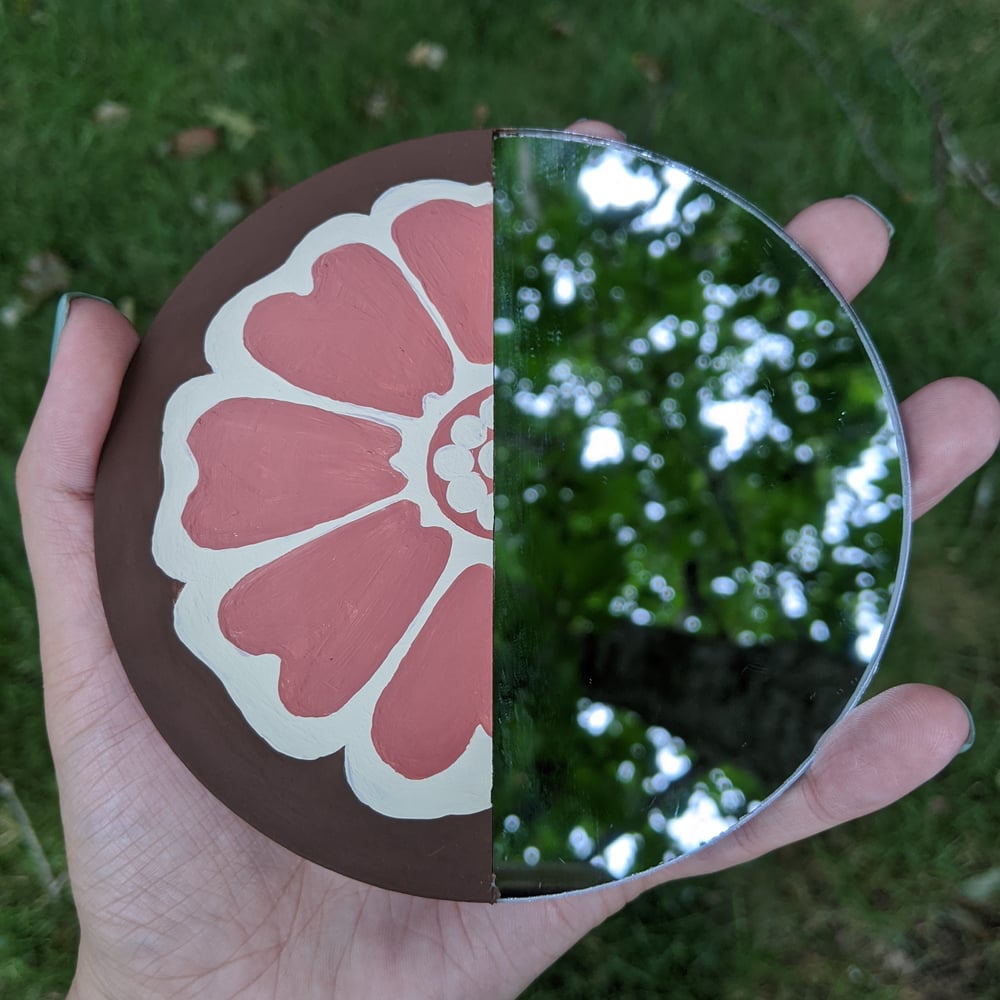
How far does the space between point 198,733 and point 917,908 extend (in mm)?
2091

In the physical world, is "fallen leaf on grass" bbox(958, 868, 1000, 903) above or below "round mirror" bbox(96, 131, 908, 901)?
below

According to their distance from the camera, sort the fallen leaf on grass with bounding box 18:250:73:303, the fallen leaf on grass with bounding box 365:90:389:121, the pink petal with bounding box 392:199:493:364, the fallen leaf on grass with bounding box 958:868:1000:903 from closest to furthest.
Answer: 1. the pink petal with bounding box 392:199:493:364
2. the fallen leaf on grass with bounding box 958:868:1000:903
3. the fallen leaf on grass with bounding box 18:250:73:303
4. the fallen leaf on grass with bounding box 365:90:389:121

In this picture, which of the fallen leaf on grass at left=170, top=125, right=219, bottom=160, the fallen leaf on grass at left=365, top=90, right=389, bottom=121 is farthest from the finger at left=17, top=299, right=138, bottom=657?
the fallen leaf on grass at left=365, top=90, right=389, bottom=121

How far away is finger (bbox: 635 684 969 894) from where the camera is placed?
6.24ft

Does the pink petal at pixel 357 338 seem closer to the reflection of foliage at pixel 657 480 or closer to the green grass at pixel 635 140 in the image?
the reflection of foliage at pixel 657 480

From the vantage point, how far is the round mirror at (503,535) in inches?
65.2

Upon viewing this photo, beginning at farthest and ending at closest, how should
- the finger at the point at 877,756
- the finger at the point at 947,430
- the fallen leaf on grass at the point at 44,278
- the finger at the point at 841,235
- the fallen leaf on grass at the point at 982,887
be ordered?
the fallen leaf on grass at the point at 44,278, the fallen leaf on grass at the point at 982,887, the finger at the point at 841,235, the finger at the point at 947,430, the finger at the point at 877,756

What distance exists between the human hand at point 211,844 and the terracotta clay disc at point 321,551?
0.91 ft

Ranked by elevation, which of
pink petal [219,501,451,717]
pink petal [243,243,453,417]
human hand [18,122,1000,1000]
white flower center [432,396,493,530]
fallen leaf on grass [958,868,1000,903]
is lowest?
fallen leaf on grass [958,868,1000,903]

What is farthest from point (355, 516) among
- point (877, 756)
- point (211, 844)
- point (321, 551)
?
point (877, 756)

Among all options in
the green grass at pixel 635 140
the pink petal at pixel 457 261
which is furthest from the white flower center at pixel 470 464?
the green grass at pixel 635 140

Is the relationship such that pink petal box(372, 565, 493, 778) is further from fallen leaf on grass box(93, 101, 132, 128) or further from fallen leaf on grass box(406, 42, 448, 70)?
fallen leaf on grass box(93, 101, 132, 128)

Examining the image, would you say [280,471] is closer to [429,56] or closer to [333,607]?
[333,607]

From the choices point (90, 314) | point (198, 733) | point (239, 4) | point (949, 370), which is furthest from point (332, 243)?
point (949, 370)
